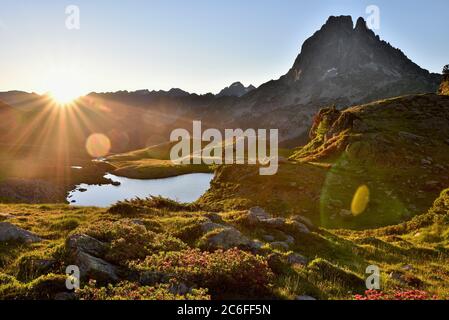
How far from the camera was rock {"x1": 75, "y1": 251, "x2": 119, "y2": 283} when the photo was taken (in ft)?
40.5

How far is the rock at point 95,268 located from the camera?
1236 centimetres

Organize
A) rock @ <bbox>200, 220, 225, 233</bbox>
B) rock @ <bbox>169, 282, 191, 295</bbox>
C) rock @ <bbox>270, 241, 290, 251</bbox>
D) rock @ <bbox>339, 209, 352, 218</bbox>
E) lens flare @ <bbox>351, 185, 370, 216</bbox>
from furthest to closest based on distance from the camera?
lens flare @ <bbox>351, 185, 370, 216</bbox>, rock @ <bbox>339, 209, 352, 218</bbox>, rock @ <bbox>270, 241, 290, 251</bbox>, rock @ <bbox>200, 220, 225, 233</bbox>, rock @ <bbox>169, 282, 191, 295</bbox>

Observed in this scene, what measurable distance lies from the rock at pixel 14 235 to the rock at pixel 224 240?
949 cm

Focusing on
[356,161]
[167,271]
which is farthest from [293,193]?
[167,271]

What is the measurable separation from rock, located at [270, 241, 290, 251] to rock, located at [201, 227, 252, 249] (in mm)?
2535

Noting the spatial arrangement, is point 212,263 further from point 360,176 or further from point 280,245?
point 360,176

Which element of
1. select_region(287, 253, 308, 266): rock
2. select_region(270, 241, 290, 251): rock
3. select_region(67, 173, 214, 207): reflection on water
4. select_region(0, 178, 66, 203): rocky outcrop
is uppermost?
select_region(287, 253, 308, 266): rock

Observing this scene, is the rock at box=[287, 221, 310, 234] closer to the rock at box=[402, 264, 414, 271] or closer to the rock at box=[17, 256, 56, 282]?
the rock at box=[402, 264, 414, 271]

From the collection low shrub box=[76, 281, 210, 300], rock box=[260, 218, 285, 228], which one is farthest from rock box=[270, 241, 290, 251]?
low shrub box=[76, 281, 210, 300]

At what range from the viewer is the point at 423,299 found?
10.4m

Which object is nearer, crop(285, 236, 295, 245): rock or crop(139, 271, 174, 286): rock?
crop(139, 271, 174, 286): rock

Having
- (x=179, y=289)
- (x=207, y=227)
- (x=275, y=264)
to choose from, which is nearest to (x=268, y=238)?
(x=207, y=227)
